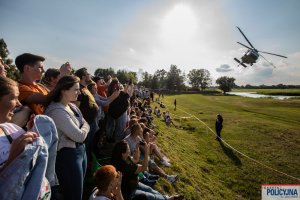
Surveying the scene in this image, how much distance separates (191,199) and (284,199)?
610 cm

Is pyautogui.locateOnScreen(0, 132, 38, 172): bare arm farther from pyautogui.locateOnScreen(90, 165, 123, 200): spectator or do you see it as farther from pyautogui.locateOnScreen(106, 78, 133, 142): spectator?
pyautogui.locateOnScreen(106, 78, 133, 142): spectator

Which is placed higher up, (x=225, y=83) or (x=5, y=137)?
(x=5, y=137)

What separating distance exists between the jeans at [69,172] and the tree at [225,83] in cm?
13440

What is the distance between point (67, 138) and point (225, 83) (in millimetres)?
135964

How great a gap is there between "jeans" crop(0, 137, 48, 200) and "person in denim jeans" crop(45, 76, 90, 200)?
1.46 metres

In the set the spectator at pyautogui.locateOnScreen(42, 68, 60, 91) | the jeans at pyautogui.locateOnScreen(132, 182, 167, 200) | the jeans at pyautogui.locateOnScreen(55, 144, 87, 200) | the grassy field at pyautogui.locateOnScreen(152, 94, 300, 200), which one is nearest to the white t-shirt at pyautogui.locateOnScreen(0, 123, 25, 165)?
the jeans at pyautogui.locateOnScreen(55, 144, 87, 200)

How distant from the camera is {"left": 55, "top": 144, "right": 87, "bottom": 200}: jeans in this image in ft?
12.9

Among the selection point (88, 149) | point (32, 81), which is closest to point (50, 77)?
point (32, 81)

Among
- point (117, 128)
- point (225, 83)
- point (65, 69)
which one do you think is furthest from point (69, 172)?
point (225, 83)

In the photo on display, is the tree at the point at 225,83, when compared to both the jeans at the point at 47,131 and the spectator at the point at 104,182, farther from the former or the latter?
the jeans at the point at 47,131

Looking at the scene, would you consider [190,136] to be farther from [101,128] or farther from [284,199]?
[101,128]

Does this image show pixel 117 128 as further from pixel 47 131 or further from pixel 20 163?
pixel 20 163

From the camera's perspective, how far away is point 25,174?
2260 millimetres

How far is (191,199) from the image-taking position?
9148 millimetres
